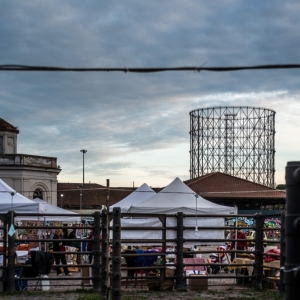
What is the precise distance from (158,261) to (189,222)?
5687 mm

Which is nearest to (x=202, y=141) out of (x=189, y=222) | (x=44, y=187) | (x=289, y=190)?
(x=44, y=187)

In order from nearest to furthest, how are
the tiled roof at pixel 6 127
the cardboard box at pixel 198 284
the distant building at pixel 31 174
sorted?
1. the cardboard box at pixel 198 284
2. the distant building at pixel 31 174
3. the tiled roof at pixel 6 127

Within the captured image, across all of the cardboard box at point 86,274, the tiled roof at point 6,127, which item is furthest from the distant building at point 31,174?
the cardboard box at point 86,274

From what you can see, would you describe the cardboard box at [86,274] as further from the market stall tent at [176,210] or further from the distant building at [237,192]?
the distant building at [237,192]

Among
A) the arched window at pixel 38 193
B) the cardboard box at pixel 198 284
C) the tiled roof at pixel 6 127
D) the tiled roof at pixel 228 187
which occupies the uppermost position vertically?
the tiled roof at pixel 6 127

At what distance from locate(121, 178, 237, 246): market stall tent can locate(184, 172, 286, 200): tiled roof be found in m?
35.0

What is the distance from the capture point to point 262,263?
41.1 ft

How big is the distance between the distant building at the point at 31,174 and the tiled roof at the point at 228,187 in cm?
1286

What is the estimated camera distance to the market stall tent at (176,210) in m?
15.3

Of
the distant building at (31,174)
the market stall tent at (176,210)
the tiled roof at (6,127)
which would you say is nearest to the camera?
the market stall tent at (176,210)

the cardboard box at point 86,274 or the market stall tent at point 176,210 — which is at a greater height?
the market stall tent at point 176,210

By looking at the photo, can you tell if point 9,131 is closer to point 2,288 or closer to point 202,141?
point 202,141

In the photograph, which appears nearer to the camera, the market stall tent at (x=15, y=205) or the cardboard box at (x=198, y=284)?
the cardboard box at (x=198, y=284)

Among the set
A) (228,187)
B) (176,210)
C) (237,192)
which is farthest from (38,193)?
(176,210)
